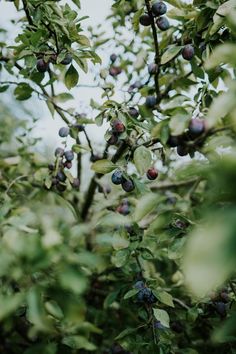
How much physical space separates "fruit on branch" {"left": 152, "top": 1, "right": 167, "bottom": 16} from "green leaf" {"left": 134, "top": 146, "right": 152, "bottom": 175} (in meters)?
0.58

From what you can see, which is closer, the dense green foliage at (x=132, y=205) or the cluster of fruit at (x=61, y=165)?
the dense green foliage at (x=132, y=205)

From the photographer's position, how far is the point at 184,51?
149cm

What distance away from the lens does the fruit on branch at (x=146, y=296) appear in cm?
139

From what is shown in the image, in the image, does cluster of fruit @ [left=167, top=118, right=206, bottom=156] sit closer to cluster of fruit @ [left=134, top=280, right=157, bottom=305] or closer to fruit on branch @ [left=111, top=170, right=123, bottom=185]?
fruit on branch @ [left=111, top=170, right=123, bottom=185]

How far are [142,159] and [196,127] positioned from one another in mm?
433

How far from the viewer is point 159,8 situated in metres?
1.55

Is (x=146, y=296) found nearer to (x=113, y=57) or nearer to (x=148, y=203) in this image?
(x=148, y=203)

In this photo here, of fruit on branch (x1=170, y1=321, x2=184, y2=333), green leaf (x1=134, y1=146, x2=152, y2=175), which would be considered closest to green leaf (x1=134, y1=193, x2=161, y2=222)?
green leaf (x1=134, y1=146, x2=152, y2=175)

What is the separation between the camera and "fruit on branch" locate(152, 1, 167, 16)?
1.55 meters

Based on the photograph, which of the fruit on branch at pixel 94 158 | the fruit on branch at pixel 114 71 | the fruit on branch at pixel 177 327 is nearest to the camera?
the fruit on branch at pixel 177 327

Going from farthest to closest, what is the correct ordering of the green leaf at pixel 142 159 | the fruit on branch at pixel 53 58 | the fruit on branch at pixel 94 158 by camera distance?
the fruit on branch at pixel 94 158 < the fruit on branch at pixel 53 58 < the green leaf at pixel 142 159

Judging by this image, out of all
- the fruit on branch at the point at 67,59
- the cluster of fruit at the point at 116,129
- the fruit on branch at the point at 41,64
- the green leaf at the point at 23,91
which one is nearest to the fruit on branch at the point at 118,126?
the cluster of fruit at the point at 116,129

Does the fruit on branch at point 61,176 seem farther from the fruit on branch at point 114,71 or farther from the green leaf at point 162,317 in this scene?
the fruit on branch at point 114,71

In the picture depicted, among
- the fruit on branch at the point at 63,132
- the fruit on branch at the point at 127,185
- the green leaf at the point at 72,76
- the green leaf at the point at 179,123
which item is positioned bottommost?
the fruit on branch at the point at 63,132
